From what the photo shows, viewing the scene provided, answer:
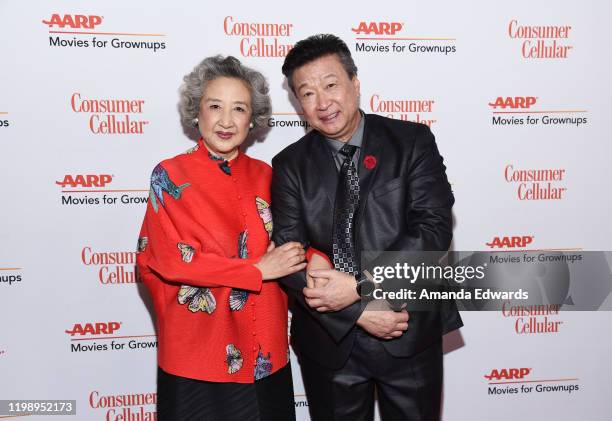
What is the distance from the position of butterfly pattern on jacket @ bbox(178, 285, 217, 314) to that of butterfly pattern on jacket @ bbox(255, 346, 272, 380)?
9.2 inches

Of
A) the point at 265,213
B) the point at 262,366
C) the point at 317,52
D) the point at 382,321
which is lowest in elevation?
the point at 262,366

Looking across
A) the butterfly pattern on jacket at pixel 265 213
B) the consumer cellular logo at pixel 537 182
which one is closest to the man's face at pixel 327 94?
the butterfly pattern on jacket at pixel 265 213

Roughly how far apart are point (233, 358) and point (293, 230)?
471 mm

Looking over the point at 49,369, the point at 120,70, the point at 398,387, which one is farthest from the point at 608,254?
the point at 49,369

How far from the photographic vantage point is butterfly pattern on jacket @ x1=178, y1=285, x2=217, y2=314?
178 centimetres

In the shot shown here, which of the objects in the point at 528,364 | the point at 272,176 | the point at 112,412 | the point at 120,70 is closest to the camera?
the point at 272,176

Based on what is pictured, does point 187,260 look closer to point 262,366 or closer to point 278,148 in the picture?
point 262,366

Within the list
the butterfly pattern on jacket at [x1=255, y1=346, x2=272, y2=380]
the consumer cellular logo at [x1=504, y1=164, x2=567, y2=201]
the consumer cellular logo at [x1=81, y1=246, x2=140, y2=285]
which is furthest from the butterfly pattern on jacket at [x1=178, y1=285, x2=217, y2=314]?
the consumer cellular logo at [x1=504, y1=164, x2=567, y2=201]

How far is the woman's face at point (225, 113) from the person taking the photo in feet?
5.98

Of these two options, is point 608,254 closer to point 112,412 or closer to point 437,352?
point 437,352

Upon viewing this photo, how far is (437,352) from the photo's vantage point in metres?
1.79

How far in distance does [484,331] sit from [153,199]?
5.78ft

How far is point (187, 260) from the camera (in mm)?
1728

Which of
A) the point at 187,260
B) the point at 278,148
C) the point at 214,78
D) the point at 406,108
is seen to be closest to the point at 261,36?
the point at 278,148
